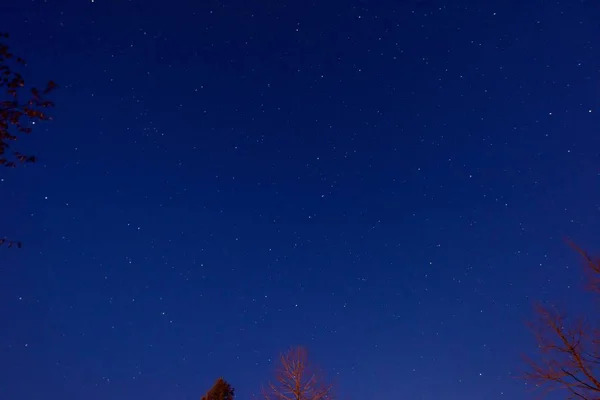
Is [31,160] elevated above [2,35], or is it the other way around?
[2,35]

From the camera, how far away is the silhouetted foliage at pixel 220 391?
1944 centimetres

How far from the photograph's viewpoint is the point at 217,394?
64.4 ft

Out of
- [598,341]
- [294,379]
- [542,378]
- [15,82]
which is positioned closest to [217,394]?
[294,379]

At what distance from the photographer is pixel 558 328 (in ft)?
30.9

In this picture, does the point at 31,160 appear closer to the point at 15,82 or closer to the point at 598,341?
the point at 15,82

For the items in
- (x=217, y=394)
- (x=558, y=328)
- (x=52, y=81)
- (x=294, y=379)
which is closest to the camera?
(x=52, y=81)

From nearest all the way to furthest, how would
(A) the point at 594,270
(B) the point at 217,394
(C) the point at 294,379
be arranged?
(A) the point at 594,270
(C) the point at 294,379
(B) the point at 217,394

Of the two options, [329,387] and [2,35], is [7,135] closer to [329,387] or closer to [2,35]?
[2,35]

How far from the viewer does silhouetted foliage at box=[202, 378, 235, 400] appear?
1944cm

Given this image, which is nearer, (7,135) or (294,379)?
(7,135)

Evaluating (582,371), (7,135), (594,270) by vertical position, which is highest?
(7,135)

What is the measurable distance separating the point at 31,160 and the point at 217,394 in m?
16.9

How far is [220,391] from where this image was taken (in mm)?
19781

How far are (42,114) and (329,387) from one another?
43.2 ft
